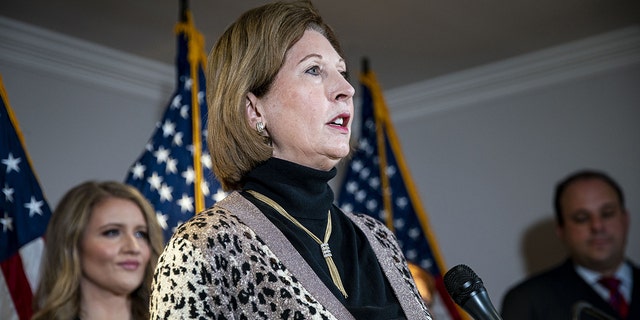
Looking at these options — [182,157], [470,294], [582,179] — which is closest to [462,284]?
[470,294]

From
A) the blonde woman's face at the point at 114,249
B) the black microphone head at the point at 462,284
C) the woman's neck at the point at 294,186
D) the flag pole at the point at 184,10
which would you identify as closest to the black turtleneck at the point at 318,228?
the woman's neck at the point at 294,186

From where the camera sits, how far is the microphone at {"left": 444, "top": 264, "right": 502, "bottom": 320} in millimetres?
1273

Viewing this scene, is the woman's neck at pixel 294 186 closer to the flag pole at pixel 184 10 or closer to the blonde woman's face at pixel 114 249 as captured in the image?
the blonde woman's face at pixel 114 249

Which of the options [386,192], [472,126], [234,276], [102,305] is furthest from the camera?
[472,126]

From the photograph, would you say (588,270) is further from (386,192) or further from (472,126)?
(472,126)

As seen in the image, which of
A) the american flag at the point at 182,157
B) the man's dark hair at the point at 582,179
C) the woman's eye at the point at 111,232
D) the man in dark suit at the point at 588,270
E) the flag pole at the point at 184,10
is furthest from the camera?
the man's dark hair at the point at 582,179

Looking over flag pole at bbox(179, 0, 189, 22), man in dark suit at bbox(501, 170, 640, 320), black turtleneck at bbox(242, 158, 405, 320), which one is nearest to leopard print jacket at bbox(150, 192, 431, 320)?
black turtleneck at bbox(242, 158, 405, 320)

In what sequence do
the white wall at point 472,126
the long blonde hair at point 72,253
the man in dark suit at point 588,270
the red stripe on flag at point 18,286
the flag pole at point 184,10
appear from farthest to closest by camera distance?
the white wall at point 472,126 < the man in dark suit at point 588,270 < the flag pole at point 184,10 < the red stripe on flag at point 18,286 < the long blonde hair at point 72,253

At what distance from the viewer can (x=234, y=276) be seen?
127cm

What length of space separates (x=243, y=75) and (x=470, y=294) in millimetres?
539

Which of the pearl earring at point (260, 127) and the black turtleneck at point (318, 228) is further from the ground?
the pearl earring at point (260, 127)

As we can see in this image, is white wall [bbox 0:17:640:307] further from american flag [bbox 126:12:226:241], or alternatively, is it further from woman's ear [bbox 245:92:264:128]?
woman's ear [bbox 245:92:264:128]

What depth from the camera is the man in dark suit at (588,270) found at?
4.14 m

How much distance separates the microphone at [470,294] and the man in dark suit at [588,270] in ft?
9.63
